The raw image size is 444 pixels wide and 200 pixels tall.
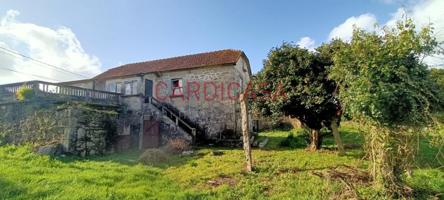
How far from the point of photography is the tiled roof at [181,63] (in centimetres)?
1830

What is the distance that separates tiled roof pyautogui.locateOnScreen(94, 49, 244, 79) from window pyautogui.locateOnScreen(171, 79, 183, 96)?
817mm

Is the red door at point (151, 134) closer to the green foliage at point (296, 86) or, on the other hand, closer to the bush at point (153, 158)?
the bush at point (153, 158)

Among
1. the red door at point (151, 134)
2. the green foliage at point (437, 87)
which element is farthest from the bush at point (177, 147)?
the green foliage at point (437, 87)

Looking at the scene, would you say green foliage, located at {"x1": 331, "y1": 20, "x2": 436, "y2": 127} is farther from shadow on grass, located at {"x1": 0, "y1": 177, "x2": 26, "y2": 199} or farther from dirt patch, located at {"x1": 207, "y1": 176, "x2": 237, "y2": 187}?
shadow on grass, located at {"x1": 0, "y1": 177, "x2": 26, "y2": 199}

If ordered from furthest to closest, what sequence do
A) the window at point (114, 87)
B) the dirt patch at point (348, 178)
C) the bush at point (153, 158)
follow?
the window at point (114, 87)
the bush at point (153, 158)
the dirt patch at point (348, 178)

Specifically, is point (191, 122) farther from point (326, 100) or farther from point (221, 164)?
point (326, 100)

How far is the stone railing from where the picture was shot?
13.5 m

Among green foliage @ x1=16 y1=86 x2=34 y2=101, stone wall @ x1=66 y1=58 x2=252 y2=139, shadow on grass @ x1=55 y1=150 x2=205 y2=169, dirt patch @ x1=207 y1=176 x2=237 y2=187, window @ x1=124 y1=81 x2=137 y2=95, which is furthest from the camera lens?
window @ x1=124 y1=81 x2=137 y2=95

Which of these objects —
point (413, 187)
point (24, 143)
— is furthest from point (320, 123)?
point (24, 143)

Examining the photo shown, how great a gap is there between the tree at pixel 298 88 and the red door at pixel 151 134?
5936mm

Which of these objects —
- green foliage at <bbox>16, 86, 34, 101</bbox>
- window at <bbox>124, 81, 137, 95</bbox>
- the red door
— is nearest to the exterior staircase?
the red door

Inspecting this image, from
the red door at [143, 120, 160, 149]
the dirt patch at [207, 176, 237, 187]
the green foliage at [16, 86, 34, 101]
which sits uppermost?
the green foliage at [16, 86, 34, 101]

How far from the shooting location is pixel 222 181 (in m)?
8.24

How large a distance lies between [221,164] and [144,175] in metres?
2.74
